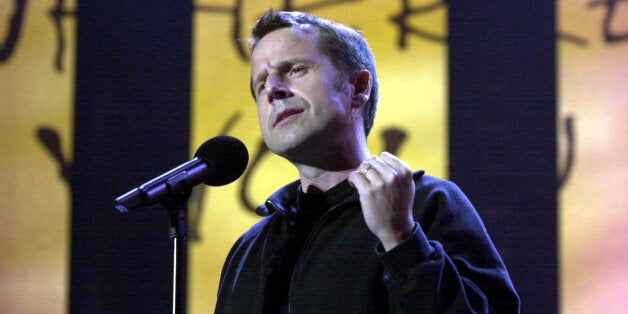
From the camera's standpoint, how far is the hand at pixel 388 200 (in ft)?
3.73

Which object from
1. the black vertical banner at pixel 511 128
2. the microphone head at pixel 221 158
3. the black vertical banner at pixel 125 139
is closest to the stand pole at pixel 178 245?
the microphone head at pixel 221 158

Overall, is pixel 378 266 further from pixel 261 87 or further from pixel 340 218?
pixel 261 87

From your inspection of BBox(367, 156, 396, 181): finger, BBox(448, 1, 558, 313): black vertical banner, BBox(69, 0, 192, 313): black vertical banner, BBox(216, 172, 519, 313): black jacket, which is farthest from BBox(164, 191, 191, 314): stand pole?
BBox(448, 1, 558, 313): black vertical banner

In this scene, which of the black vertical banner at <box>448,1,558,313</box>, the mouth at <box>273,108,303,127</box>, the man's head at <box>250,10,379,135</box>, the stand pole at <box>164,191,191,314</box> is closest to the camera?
the stand pole at <box>164,191,191,314</box>

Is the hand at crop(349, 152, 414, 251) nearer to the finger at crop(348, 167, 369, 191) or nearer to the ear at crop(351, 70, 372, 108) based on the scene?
the finger at crop(348, 167, 369, 191)

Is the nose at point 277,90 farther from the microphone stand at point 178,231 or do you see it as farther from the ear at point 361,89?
the microphone stand at point 178,231

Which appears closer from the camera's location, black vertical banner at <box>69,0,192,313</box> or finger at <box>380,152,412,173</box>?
finger at <box>380,152,412,173</box>

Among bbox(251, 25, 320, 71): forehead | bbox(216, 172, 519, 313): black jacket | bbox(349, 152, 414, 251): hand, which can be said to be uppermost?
bbox(251, 25, 320, 71): forehead

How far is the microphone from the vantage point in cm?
121

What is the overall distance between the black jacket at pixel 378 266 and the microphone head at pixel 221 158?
183mm

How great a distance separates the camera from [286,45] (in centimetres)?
156

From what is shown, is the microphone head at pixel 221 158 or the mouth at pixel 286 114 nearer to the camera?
the microphone head at pixel 221 158

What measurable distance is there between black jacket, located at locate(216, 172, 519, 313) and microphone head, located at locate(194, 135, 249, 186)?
7.2 inches

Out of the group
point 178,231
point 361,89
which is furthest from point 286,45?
point 178,231
